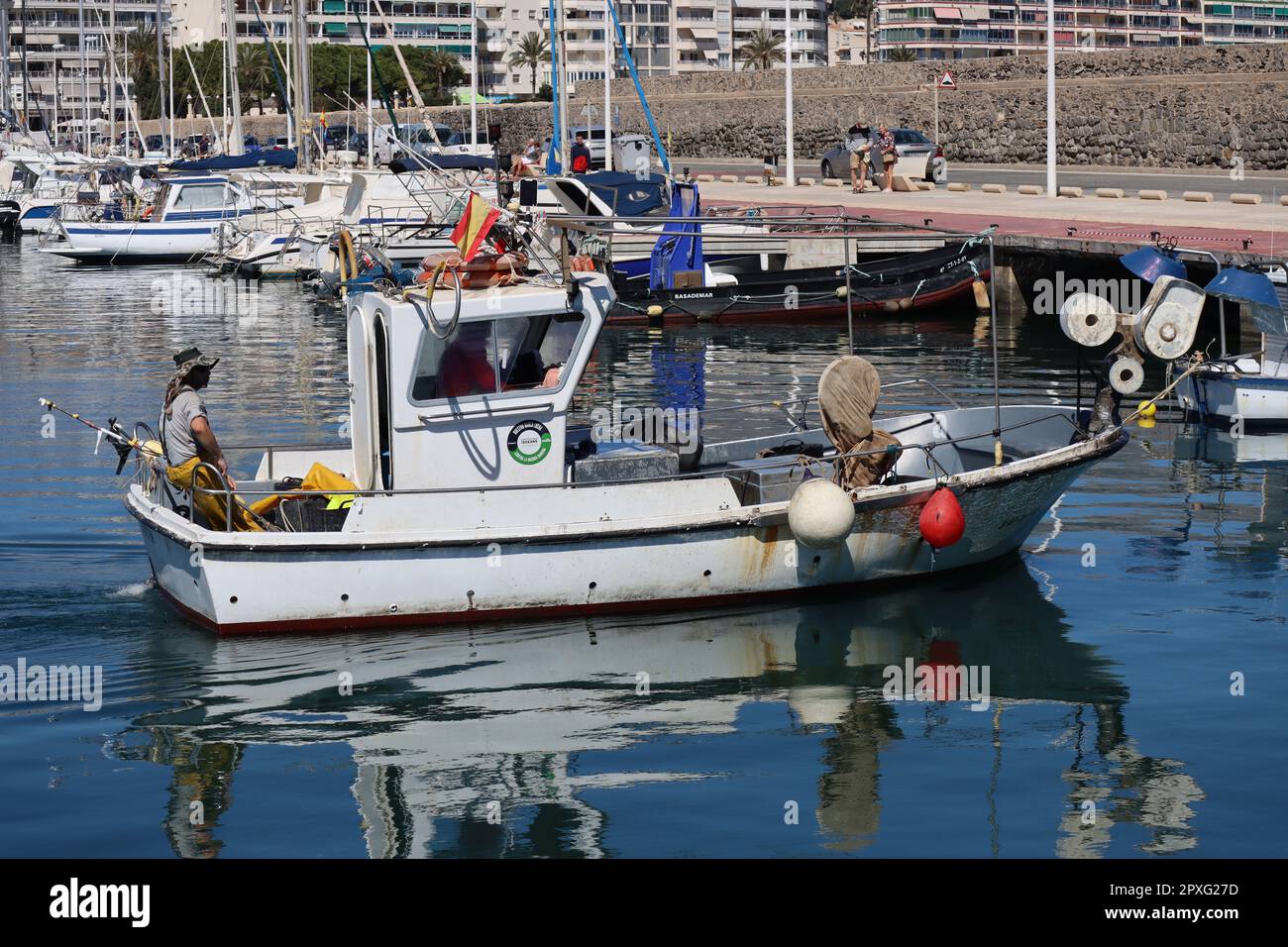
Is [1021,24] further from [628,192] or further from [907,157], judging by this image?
[628,192]

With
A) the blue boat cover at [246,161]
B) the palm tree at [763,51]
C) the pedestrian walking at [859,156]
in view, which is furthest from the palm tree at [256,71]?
the pedestrian walking at [859,156]

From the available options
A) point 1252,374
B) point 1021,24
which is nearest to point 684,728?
point 1252,374

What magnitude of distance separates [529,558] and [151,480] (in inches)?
120

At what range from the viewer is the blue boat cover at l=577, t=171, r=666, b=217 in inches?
1237

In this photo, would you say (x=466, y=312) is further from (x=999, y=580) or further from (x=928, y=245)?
(x=928, y=245)

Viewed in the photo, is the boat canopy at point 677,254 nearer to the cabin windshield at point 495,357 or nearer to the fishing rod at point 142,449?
the cabin windshield at point 495,357

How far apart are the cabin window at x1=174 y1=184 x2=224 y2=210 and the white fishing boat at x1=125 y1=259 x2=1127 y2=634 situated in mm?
31820

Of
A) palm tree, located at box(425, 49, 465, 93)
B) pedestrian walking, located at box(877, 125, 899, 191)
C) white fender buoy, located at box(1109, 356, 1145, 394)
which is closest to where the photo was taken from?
white fender buoy, located at box(1109, 356, 1145, 394)

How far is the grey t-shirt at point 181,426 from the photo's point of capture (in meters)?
11.5

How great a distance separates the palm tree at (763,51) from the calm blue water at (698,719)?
406ft

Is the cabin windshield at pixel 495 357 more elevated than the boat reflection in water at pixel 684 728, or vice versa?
the cabin windshield at pixel 495 357

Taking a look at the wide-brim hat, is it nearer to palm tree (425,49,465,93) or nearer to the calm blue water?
the calm blue water

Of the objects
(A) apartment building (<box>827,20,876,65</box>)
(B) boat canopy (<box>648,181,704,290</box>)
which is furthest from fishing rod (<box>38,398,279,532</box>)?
(A) apartment building (<box>827,20,876,65</box>)
